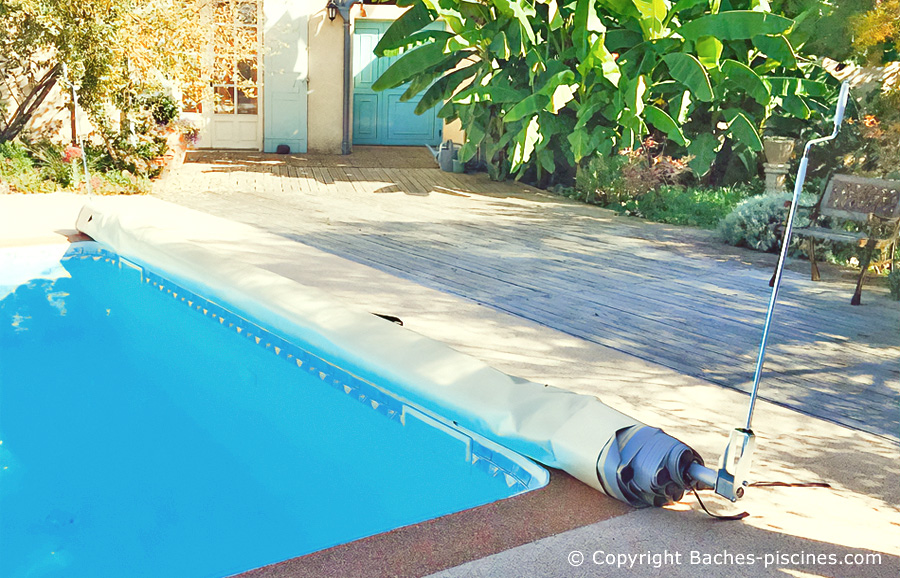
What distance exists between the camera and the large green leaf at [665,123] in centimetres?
975

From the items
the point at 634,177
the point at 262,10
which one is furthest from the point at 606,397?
the point at 262,10

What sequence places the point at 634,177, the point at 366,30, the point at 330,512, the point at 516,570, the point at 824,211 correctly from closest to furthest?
1. the point at 516,570
2. the point at 330,512
3. the point at 824,211
4. the point at 634,177
5. the point at 366,30

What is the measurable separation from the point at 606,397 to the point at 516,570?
1.74 m

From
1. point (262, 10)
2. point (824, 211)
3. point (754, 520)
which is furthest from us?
point (262, 10)

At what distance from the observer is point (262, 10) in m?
13.8

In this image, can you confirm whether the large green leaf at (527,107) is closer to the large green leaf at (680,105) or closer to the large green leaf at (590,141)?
the large green leaf at (590,141)

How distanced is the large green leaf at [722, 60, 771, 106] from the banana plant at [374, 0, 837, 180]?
12 millimetres

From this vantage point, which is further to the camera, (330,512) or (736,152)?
(736,152)

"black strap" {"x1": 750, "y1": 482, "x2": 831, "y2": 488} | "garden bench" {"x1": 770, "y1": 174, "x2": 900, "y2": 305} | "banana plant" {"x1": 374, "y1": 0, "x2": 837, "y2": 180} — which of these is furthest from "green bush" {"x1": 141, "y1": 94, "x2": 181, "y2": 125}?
"black strap" {"x1": 750, "y1": 482, "x2": 831, "y2": 488}

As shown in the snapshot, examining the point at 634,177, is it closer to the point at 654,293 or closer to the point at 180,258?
the point at 654,293

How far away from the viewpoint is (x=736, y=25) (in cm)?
898

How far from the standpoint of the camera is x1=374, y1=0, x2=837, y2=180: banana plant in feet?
31.1

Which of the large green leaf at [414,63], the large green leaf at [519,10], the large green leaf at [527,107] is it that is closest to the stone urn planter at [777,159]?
the large green leaf at [527,107]

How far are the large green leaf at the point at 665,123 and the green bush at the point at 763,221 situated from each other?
60.4 inches
